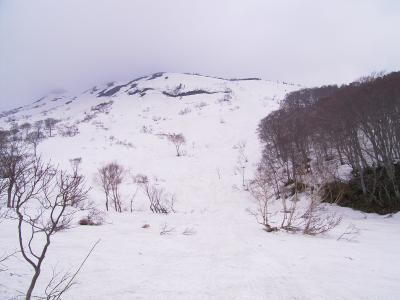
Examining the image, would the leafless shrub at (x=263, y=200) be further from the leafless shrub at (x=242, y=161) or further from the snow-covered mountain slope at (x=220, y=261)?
the leafless shrub at (x=242, y=161)

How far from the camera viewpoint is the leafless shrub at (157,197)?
106 feet

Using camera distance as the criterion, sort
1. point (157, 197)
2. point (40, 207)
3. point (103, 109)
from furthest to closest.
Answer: point (103, 109)
point (157, 197)
point (40, 207)

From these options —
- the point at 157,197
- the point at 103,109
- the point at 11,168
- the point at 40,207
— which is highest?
the point at 103,109

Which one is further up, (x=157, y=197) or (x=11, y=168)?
(x=11, y=168)

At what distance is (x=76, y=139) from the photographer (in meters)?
69.4

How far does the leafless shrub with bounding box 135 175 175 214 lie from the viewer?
106 ft

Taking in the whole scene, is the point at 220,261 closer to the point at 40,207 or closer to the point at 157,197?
the point at 40,207

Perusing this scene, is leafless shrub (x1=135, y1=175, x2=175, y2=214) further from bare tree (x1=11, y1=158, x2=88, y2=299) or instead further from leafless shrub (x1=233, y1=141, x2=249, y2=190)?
bare tree (x1=11, y1=158, x2=88, y2=299)

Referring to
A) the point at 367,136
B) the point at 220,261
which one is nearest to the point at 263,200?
the point at 220,261

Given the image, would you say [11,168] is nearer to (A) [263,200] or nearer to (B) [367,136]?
(A) [263,200]

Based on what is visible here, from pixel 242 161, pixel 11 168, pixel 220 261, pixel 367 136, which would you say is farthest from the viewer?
pixel 242 161

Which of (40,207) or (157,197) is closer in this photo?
(40,207)

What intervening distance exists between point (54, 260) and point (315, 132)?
99.5 feet

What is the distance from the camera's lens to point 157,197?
37.5 meters
